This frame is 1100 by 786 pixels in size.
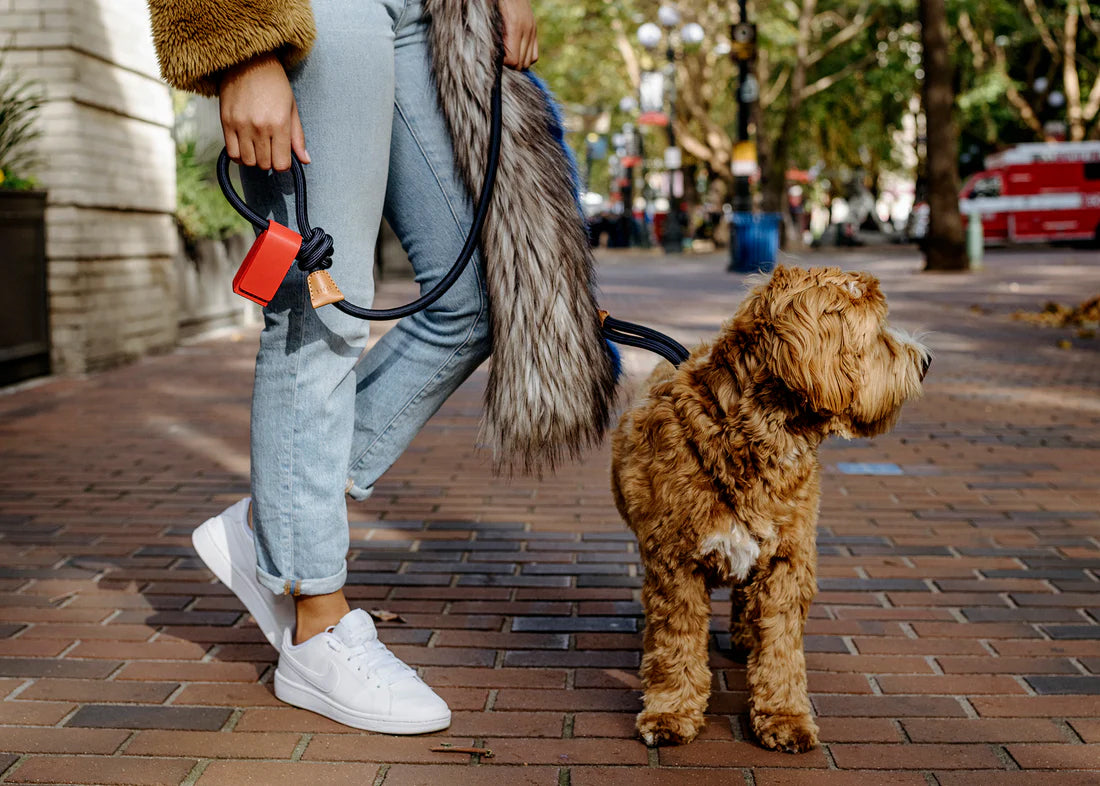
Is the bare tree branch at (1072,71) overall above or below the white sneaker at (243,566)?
above

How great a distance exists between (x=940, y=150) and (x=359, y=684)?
19.5m

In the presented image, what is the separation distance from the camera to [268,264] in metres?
2.44

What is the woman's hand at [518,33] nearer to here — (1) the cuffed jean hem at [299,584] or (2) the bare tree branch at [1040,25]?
(1) the cuffed jean hem at [299,584]

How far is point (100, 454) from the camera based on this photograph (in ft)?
19.7

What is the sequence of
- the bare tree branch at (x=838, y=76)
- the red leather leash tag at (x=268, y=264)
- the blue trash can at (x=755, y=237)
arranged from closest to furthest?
the red leather leash tag at (x=268, y=264), the blue trash can at (x=755, y=237), the bare tree branch at (x=838, y=76)

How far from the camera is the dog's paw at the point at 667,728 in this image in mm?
2686

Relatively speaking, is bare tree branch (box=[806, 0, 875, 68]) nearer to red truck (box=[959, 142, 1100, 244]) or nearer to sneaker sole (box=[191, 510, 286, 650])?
red truck (box=[959, 142, 1100, 244])

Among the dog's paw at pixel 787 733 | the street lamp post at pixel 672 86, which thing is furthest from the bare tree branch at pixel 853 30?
the dog's paw at pixel 787 733

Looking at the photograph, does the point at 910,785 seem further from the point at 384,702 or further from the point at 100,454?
the point at 100,454

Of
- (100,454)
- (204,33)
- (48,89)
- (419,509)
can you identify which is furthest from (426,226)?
(48,89)

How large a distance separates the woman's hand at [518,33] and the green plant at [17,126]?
20.5 ft

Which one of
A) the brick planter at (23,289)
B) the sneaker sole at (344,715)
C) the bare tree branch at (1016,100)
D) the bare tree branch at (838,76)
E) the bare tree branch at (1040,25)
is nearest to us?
the sneaker sole at (344,715)

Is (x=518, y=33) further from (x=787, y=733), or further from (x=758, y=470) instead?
(x=787, y=733)

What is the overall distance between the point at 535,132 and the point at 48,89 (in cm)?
676
